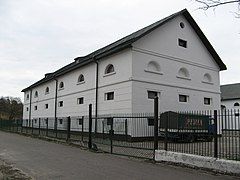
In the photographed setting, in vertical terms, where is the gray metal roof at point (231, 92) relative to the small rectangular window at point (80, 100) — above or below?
above

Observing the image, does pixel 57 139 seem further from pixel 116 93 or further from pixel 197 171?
pixel 197 171

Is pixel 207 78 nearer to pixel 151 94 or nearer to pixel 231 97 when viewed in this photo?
pixel 151 94

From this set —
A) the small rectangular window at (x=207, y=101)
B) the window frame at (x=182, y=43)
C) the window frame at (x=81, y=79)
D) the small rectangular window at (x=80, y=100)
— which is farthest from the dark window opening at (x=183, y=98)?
the window frame at (x=81, y=79)

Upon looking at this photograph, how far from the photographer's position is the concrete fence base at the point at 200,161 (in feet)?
29.9

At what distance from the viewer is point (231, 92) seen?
48594mm

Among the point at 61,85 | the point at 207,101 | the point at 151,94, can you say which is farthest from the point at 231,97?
the point at 151,94

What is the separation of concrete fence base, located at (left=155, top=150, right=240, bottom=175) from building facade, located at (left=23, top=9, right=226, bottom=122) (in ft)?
31.6

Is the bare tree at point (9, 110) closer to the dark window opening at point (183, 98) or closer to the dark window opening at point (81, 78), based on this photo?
the dark window opening at point (81, 78)

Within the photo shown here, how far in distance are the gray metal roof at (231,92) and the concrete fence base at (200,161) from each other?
124 feet

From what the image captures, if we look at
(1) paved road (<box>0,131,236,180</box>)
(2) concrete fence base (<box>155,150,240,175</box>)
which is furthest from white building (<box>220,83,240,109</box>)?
(1) paved road (<box>0,131,236,180</box>)

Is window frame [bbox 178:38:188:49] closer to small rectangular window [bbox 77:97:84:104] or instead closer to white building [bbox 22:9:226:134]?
white building [bbox 22:9:226:134]

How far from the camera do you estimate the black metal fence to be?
10.7 metres

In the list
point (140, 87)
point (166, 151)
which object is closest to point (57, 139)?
point (140, 87)

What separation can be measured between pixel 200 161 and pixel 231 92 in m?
41.3
